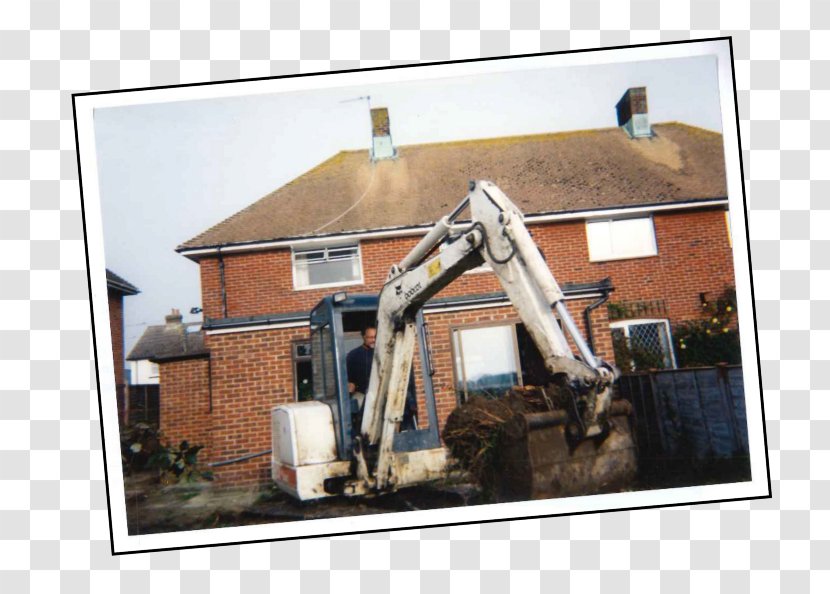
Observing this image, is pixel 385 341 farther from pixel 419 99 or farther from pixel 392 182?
pixel 392 182

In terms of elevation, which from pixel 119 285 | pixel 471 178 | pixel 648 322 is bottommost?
pixel 648 322

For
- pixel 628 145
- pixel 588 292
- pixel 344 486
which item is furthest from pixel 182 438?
pixel 628 145

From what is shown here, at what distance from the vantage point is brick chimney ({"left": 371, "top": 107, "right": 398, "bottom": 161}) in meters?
5.39

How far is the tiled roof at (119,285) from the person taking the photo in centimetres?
499

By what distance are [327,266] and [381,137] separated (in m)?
1.88

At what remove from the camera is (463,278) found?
23.6 feet

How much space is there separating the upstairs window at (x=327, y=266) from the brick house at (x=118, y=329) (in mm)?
2171

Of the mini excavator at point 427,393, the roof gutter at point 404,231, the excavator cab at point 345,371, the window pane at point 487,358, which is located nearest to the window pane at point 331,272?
the roof gutter at point 404,231

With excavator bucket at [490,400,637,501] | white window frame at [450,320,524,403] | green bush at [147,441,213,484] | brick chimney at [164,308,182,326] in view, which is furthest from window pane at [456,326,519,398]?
brick chimney at [164,308,182,326]

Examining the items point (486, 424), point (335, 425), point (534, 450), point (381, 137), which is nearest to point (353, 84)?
point (381, 137)

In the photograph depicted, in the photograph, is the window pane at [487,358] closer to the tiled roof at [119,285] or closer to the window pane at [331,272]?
the window pane at [331,272]

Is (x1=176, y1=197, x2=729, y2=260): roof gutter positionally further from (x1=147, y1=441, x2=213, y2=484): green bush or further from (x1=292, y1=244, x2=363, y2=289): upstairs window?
(x1=147, y1=441, x2=213, y2=484): green bush

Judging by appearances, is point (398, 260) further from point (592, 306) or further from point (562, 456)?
point (562, 456)

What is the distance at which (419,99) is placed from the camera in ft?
17.3
